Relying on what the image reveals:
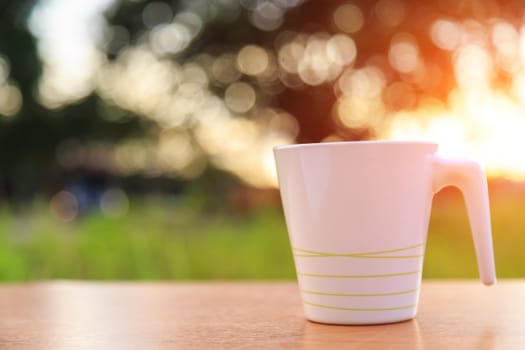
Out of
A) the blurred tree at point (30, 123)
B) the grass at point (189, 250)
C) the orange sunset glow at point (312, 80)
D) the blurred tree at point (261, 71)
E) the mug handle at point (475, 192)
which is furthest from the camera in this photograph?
the blurred tree at point (30, 123)

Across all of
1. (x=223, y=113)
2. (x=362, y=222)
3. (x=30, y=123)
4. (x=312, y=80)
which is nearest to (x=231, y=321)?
(x=362, y=222)

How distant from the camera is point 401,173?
0.62 meters

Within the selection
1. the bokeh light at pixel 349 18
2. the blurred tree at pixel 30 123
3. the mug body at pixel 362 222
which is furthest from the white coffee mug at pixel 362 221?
the blurred tree at pixel 30 123

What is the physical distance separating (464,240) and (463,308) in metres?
1.32

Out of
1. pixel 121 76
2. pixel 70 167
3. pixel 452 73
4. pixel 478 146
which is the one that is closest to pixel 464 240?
pixel 478 146

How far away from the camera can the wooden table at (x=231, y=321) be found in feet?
1.79

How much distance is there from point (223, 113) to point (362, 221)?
10.2 ft

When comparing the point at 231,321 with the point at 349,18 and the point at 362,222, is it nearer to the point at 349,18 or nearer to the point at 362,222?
the point at 362,222

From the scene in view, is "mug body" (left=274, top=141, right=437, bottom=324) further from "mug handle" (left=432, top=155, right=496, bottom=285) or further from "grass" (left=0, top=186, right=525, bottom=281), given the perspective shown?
"grass" (left=0, top=186, right=525, bottom=281)

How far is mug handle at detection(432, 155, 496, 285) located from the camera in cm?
65

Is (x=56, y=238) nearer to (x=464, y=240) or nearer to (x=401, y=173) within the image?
(x=464, y=240)

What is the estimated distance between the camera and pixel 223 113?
12.1 ft

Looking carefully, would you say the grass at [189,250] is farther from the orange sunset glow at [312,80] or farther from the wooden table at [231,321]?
the wooden table at [231,321]

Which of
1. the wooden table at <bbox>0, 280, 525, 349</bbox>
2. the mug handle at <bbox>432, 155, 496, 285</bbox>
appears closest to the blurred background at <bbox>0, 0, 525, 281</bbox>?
the wooden table at <bbox>0, 280, 525, 349</bbox>
